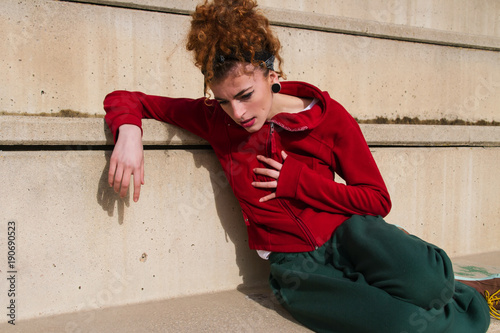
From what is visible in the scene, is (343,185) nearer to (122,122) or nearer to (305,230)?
(305,230)

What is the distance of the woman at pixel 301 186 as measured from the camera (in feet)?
4.67

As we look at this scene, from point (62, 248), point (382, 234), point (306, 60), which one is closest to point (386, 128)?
point (306, 60)

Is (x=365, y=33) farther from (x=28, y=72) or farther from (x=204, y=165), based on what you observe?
(x=28, y=72)

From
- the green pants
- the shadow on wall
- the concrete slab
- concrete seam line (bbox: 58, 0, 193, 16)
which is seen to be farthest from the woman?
concrete seam line (bbox: 58, 0, 193, 16)

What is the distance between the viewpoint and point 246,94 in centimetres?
150

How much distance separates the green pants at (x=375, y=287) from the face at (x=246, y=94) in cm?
51

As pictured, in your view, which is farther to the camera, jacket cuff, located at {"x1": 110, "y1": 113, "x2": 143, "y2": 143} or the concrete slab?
the concrete slab

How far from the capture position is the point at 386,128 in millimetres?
2172

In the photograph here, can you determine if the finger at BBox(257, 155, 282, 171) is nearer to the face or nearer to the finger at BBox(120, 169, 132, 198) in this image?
the face

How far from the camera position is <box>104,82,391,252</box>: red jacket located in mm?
1603

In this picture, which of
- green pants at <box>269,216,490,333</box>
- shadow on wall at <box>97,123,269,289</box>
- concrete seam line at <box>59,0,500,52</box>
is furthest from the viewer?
concrete seam line at <box>59,0,500,52</box>

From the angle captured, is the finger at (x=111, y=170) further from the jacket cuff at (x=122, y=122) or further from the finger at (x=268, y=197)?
the finger at (x=268, y=197)

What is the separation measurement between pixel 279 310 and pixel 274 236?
0.29 meters

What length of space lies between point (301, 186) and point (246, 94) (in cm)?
39
